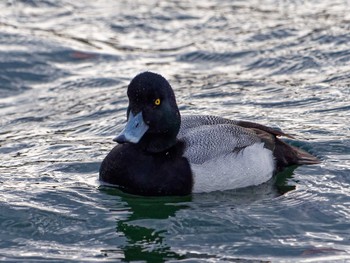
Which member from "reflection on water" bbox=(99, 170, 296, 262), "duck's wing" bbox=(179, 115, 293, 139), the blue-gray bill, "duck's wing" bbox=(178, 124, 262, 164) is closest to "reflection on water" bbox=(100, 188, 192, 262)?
"reflection on water" bbox=(99, 170, 296, 262)

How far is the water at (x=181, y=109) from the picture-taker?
788 cm

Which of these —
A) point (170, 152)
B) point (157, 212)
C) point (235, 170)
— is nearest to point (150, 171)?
point (170, 152)

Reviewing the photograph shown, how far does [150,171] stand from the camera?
8.70 m

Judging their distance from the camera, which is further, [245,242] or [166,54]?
[166,54]

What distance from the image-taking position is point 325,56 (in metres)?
13.7

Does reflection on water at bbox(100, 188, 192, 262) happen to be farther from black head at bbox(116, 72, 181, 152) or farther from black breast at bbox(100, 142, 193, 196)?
black head at bbox(116, 72, 181, 152)

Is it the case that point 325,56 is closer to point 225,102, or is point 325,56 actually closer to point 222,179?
point 225,102

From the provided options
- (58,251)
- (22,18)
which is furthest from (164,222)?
(22,18)

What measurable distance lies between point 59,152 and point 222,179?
88.0 inches

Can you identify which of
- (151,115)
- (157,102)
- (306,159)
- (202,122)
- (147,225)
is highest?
(157,102)

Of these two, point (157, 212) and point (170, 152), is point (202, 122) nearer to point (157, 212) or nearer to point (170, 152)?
point (170, 152)

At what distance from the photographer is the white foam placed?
8.77 meters

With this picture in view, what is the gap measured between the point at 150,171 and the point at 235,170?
852 millimetres

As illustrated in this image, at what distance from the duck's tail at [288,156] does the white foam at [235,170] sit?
0.12 meters
